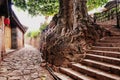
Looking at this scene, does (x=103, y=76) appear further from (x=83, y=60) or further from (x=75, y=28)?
(x=75, y=28)

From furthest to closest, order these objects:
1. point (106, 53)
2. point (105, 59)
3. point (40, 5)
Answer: point (40, 5) → point (106, 53) → point (105, 59)

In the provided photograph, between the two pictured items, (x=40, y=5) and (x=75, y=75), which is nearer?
(x=75, y=75)

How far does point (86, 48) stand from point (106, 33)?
1.88m

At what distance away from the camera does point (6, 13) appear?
9.75 metres

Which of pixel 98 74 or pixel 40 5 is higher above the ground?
pixel 40 5

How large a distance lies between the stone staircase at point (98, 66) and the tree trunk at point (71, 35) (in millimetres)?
395

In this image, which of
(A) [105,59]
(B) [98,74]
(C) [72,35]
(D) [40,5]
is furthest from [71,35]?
(D) [40,5]

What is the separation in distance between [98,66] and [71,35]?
89.7 inches

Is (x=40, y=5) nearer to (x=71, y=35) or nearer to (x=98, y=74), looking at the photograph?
(x=71, y=35)

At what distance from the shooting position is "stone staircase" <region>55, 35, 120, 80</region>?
16.1ft

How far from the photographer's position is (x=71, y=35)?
7.36 metres

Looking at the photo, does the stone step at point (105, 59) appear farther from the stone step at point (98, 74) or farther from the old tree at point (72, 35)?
the stone step at point (98, 74)

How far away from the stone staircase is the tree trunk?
395 mm

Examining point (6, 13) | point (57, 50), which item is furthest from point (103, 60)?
point (6, 13)
